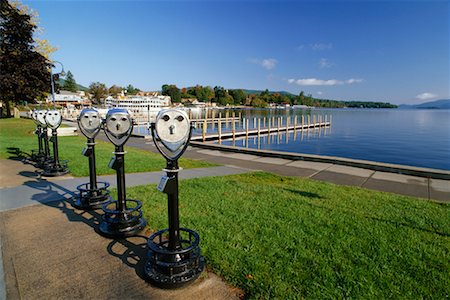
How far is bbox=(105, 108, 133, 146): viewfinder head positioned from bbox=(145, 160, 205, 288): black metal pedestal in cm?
150

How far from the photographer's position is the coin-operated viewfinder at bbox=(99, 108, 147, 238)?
4.01 meters

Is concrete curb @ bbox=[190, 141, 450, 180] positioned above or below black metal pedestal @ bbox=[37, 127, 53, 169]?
below

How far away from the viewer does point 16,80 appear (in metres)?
24.2

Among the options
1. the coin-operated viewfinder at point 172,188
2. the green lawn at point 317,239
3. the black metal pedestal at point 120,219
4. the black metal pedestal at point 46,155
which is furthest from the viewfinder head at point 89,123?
the black metal pedestal at point 46,155

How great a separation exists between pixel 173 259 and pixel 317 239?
2066mm

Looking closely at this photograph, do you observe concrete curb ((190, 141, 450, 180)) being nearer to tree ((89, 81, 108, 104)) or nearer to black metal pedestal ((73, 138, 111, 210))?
black metal pedestal ((73, 138, 111, 210))

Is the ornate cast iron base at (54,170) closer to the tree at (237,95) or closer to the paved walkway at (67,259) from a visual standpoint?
the paved walkway at (67,259)

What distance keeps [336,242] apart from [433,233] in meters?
1.72

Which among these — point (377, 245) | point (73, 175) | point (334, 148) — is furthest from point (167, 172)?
point (334, 148)

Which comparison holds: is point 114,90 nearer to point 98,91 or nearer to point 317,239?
point 98,91

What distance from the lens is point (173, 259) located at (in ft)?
10.1

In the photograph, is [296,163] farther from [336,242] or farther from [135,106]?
[135,106]

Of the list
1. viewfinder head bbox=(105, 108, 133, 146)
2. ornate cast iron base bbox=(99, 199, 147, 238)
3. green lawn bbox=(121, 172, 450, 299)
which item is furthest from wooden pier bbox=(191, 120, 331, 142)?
ornate cast iron base bbox=(99, 199, 147, 238)

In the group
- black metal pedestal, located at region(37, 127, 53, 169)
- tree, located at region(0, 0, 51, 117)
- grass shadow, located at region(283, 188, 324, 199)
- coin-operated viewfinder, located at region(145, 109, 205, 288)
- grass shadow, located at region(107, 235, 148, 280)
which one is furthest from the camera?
tree, located at region(0, 0, 51, 117)
